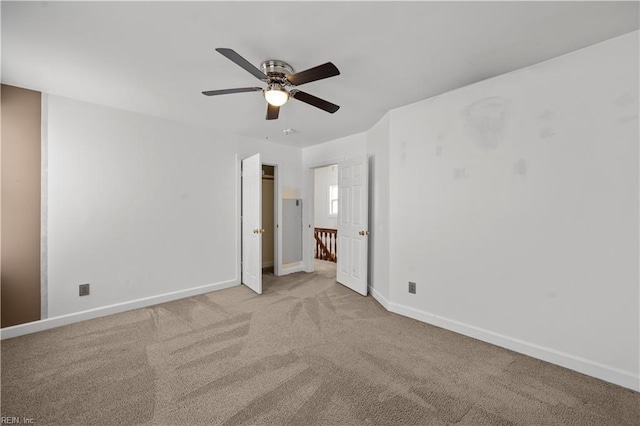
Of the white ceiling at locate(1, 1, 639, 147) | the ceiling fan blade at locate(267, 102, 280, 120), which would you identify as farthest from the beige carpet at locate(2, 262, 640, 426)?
the white ceiling at locate(1, 1, 639, 147)

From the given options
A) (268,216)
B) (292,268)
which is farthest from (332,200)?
(292,268)

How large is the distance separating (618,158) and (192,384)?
3517 mm

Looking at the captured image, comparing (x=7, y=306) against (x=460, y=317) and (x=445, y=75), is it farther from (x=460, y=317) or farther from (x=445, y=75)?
(x=445, y=75)

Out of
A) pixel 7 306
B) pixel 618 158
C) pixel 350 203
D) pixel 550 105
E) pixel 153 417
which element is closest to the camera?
pixel 153 417

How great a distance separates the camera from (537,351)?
225cm

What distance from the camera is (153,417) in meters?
1.62

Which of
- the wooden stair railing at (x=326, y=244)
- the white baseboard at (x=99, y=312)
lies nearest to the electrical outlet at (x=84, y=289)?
the white baseboard at (x=99, y=312)

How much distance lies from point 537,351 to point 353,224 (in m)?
2.51

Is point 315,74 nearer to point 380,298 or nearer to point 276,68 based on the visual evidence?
point 276,68

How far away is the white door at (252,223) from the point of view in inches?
153

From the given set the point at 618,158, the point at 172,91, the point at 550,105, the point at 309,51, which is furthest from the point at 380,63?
the point at 172,91

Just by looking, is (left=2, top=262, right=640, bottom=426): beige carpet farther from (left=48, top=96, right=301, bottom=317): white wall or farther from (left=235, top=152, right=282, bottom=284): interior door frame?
(left=235, top=152, right=282, bottom=284): interior door frame

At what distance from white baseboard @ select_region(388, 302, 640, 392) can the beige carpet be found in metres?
0.08

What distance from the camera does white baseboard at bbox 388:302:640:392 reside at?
192 cm
